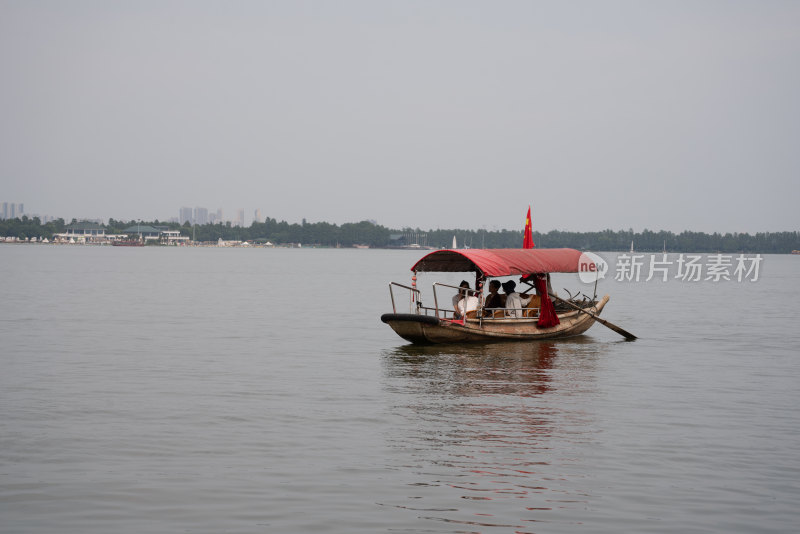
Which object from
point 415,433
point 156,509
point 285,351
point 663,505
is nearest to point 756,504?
point 663,505

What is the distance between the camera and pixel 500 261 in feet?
89.0

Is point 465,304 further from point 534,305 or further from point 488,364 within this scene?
point 488,364

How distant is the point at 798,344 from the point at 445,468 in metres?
23.5

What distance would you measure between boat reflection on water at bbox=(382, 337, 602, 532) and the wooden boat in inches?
45.8

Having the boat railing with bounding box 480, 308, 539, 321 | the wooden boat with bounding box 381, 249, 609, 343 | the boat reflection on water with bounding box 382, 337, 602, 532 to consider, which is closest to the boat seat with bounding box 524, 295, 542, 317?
the wooden boat with bounding box 381, 249, 609, 343

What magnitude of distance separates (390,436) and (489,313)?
14.2 metres

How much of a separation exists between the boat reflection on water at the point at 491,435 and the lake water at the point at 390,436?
52mm

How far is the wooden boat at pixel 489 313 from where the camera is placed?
26.0m

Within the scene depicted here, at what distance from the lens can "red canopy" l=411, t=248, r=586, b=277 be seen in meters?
26.6

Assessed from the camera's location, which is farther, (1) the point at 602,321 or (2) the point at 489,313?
(1) the point at 602,321

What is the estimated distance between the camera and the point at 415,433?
1448 cm

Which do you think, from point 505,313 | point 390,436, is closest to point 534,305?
point 505,313

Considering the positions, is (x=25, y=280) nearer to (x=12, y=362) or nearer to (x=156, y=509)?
(x=12, y=362)

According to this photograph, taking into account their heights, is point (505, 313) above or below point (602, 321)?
above
